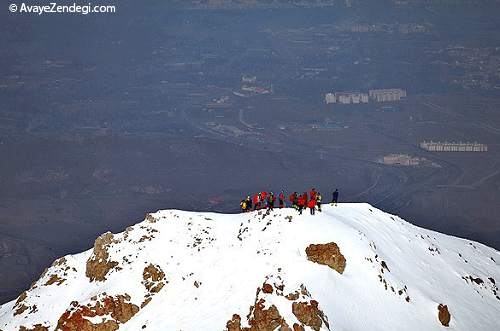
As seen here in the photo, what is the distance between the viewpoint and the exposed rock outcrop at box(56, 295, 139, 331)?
1249 inches

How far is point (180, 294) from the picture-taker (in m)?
33.1

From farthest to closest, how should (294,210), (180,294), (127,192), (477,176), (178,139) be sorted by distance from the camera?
1. (178,139)
2. (477,176)
3. (127,192)
4. (294,210)
5. (180,294)

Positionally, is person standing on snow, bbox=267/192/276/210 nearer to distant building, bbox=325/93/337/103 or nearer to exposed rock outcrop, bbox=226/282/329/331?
exposed rock outcrop, bbox=226/282/329/331

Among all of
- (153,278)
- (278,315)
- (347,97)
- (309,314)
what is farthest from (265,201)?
(347,97)

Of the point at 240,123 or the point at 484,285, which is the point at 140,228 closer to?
the point at 484,285

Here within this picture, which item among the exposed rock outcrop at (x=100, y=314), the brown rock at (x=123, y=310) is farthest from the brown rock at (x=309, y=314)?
the exposed rock outcrop at (x=100, y=314)

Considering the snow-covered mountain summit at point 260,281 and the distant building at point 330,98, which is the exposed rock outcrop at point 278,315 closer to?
the snow-covered mountain summit at point 260,281

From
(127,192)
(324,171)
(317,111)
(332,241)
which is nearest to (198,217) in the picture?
(332,241)

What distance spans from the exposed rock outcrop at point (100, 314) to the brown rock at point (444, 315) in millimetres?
13485

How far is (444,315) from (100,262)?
16.5 metres

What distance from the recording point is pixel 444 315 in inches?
1292

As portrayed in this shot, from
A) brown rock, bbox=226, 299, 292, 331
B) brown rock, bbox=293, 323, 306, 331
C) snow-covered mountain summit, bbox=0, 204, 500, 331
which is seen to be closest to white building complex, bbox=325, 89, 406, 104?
snow-covered mountain summit, bbox=0, 204, 500, 331

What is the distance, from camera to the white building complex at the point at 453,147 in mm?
151000

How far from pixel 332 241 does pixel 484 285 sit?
1153cm
